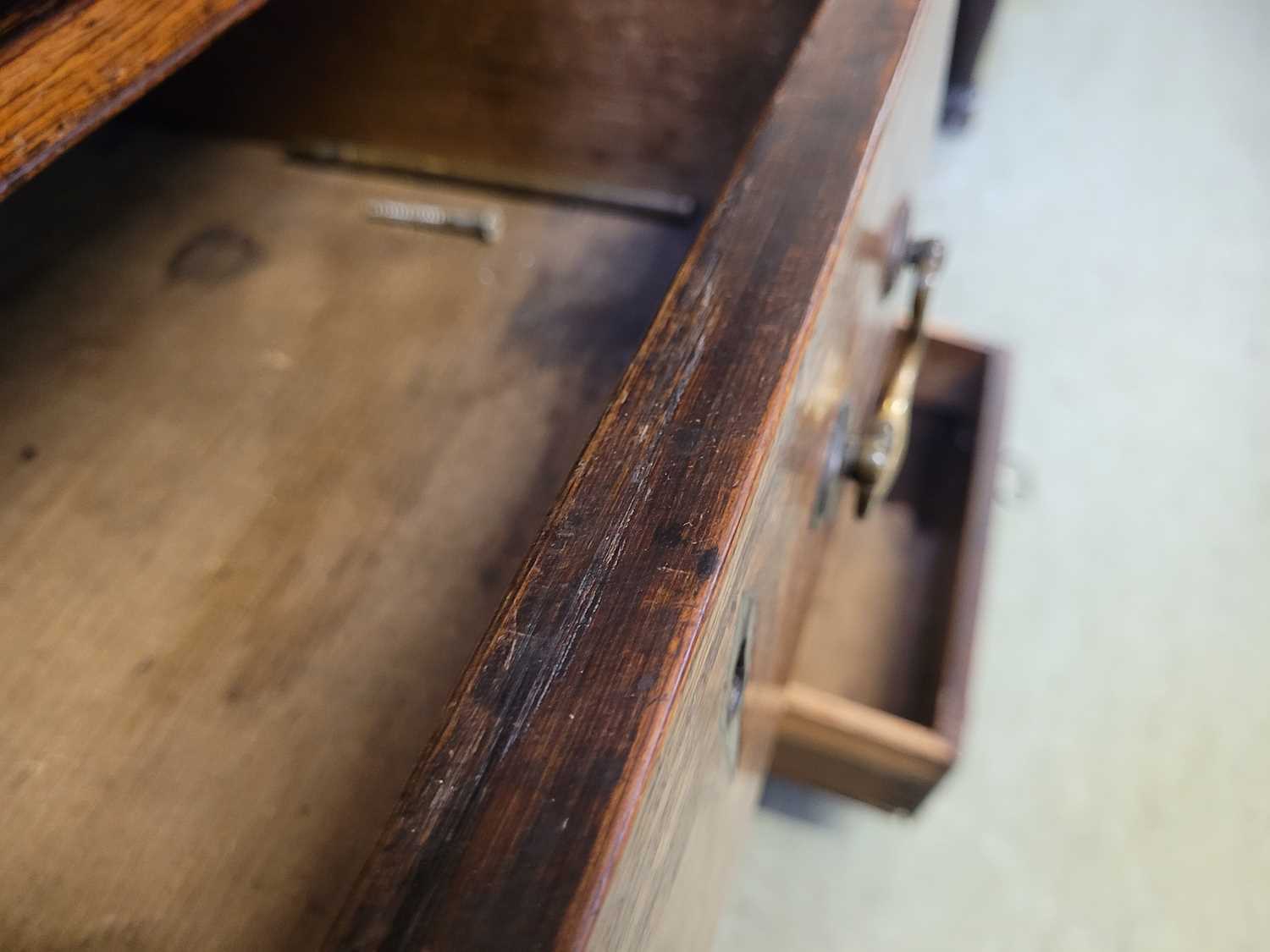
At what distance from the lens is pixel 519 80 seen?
1.71 ft

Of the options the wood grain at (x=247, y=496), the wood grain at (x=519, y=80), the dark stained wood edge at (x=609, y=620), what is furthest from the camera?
the wood grain at (x=519, y=80)

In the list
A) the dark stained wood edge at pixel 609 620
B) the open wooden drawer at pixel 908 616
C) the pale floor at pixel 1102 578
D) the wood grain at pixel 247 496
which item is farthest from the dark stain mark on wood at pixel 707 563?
the pale floor at pixel 1102 578

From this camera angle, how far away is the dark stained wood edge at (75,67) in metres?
0.23

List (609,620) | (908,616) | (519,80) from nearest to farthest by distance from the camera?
(609,620) < (519,80) < (908,616)

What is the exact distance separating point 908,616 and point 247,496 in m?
0.45

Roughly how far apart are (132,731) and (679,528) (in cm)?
27

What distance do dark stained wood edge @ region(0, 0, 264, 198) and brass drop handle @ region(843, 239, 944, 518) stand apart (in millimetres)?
300

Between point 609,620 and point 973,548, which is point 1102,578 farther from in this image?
point 609,620

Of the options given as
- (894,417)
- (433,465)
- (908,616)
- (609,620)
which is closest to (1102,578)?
(908,616)

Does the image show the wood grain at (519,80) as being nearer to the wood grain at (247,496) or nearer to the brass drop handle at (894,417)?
the wood grain at (247,496)

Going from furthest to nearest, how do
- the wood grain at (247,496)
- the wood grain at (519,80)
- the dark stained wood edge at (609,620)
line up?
the wood grain at (519,80)
the wood grain at (247,496)
the dark stained wood edge at (609,620)

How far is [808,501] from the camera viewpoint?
14.4 inches

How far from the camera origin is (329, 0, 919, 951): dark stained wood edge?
0.15m

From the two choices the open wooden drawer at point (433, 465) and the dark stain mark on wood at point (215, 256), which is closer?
the open wooden drawer at point (433, 465)
